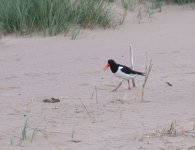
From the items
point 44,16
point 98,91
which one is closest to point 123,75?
point 98,91

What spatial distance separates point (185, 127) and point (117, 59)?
4554mm

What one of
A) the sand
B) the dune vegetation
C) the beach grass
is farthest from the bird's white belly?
the beach grass

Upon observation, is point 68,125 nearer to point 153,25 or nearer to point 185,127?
point 185,127

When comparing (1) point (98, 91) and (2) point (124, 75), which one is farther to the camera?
(2) point (124, 75)

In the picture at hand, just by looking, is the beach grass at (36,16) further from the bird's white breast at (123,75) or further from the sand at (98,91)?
the bird's white breast at (123,75)

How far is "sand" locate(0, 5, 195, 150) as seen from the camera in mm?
5941

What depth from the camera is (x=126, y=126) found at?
250 inches

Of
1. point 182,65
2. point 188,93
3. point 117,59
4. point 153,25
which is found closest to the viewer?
point 188,93

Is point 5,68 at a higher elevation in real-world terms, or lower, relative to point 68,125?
lower

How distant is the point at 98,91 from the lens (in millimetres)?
8281

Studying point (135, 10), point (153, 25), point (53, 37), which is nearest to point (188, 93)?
point (53, 37)

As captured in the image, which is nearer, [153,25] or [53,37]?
[53,37]

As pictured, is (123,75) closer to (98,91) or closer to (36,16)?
(98,91)

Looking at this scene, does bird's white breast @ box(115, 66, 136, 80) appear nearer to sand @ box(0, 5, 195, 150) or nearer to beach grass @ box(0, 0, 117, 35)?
sand @ box(0, 5, 195, 150)
